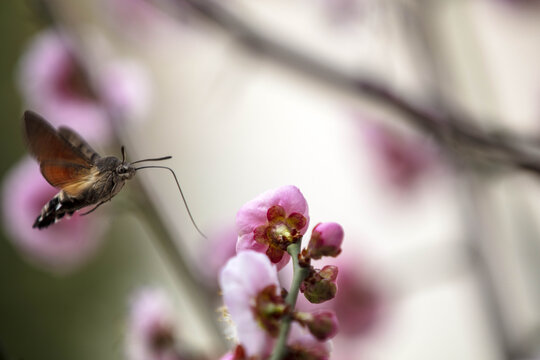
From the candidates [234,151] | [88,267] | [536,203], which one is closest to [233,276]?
[536,203]

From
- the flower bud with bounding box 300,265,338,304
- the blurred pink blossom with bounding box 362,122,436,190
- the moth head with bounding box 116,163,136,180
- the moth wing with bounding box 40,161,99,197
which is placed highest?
the blurred pink blossom with bounding box 362,122,436,190

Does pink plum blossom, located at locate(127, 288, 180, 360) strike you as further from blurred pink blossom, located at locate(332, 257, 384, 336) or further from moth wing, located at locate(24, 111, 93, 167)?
blurred pink blossom, located at locate(332, 257, 384, 336)

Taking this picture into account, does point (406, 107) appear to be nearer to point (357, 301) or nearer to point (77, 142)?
point (77, 142)

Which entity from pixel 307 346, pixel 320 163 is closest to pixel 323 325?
pixel 307 346

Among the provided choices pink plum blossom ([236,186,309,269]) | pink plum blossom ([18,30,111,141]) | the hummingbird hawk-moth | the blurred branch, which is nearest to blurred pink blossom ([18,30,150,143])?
pink plum blossom ([18,30,111,141])

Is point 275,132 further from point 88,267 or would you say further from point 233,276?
point 233,276
